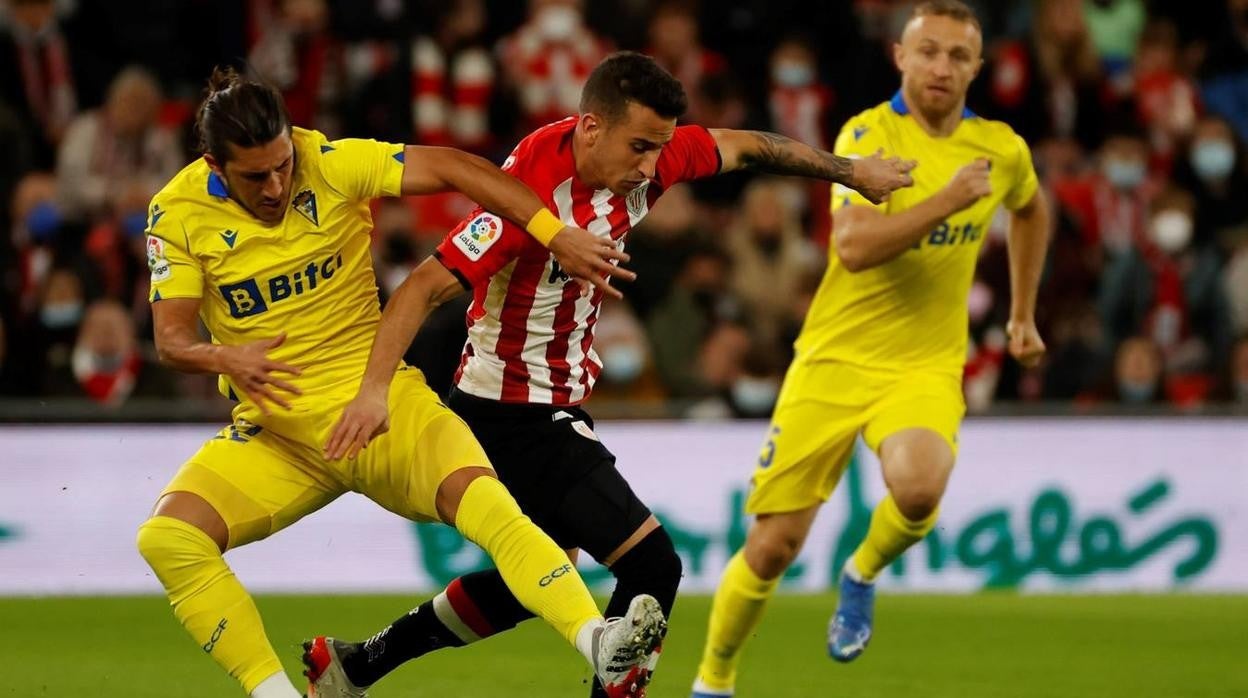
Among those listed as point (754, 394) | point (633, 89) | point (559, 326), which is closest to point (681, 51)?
point (754, 394)

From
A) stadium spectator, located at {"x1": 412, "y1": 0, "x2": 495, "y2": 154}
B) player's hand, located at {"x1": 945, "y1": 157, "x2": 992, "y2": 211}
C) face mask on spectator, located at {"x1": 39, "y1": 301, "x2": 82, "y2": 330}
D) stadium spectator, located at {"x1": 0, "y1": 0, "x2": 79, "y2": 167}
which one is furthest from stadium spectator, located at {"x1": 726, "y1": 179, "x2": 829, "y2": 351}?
player's hand, located at {"x1": 945, "y1": 157, "x2": 992, "y2": 211}

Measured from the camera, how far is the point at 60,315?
40.6 feet

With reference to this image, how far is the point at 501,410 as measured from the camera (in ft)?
21.6

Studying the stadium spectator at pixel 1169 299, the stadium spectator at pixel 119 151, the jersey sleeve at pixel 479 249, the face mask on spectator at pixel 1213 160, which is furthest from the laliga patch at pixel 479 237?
the face mask on spectator at pixel 1213 160

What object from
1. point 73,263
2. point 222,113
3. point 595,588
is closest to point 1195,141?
point 595,588

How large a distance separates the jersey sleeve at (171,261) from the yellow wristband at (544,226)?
102cm

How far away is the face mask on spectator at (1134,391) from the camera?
1334 centimetres

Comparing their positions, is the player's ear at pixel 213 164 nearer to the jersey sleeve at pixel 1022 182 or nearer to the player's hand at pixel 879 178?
the player's hand at pixel 879 178

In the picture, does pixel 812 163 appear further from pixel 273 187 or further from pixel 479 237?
pixel 273 187

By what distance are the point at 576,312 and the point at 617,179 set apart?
474 millimetres

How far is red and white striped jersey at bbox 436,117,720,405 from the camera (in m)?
6.44

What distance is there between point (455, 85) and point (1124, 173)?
16.1 ft

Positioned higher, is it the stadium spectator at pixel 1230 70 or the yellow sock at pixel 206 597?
the yellow sock at pixel 206 597

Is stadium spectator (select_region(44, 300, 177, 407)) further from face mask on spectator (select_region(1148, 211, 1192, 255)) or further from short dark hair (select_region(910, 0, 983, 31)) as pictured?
face mask on spectator (select_region(1148, 211, 1192, 255))
